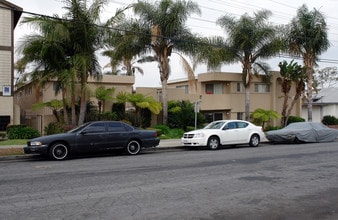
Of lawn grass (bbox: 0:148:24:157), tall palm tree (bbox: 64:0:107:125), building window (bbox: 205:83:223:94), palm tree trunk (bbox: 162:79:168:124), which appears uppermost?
tall palm tree (bbox: 64:0:107:125)

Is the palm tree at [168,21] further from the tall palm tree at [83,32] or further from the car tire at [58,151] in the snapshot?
the car tire at [58,151]

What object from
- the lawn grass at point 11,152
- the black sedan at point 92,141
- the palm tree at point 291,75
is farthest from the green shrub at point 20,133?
the palm tree at point 291,75

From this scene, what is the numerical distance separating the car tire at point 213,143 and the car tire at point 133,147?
147 inches

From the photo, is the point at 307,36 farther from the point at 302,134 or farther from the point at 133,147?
the point at 133,147

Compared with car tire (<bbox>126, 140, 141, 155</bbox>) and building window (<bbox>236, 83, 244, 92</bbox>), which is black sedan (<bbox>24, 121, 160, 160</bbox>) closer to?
car tire (<bbox>126, 140, 141, 155</bbox>)

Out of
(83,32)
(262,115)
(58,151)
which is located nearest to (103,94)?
(83,32)

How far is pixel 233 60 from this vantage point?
103ft

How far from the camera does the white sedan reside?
1873 centimetres

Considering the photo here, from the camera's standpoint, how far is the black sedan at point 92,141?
581 inches

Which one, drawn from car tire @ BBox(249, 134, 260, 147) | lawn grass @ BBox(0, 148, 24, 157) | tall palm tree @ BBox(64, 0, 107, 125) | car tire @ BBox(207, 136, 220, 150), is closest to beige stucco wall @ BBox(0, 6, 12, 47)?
tall palm tree @ BBox(64, 0, 107, 125)

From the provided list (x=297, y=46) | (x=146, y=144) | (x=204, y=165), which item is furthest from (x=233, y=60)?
(x=204, y=165)

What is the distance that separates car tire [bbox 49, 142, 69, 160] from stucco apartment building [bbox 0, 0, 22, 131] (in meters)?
11.0

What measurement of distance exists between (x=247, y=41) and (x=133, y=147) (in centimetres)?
1650

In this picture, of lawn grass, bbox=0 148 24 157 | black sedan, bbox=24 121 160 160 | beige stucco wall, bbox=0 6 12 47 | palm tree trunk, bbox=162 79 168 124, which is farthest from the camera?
palm tree trunk, bbox=162 79 168 124
